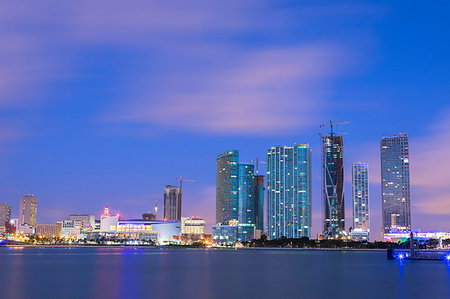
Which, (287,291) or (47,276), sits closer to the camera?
(287,291)

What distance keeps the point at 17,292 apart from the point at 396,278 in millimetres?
52947

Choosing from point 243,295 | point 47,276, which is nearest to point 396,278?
point 243,295

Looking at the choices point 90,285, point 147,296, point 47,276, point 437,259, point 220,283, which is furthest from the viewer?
point 437,259

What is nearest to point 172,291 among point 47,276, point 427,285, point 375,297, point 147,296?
point 147,296

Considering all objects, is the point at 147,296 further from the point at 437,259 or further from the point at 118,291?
the point at 437,259

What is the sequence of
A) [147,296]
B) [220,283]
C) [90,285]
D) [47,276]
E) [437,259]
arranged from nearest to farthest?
[147,296]
[90,285]
[220,283]
[47,276]
[437,259]

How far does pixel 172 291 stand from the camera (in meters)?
59.2

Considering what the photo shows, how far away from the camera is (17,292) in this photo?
5591cm

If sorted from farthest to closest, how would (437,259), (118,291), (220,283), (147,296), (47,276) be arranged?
(437,259)
(47,276)
(220,283)
(118,291)
(147,296)

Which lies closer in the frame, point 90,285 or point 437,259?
point 90,285

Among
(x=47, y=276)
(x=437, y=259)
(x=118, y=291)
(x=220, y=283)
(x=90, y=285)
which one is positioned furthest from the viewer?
(x=437, y=259)

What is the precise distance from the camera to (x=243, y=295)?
54875mm

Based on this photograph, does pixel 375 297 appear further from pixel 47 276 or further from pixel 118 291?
pixel 47 276

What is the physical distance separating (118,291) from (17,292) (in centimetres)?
1054
